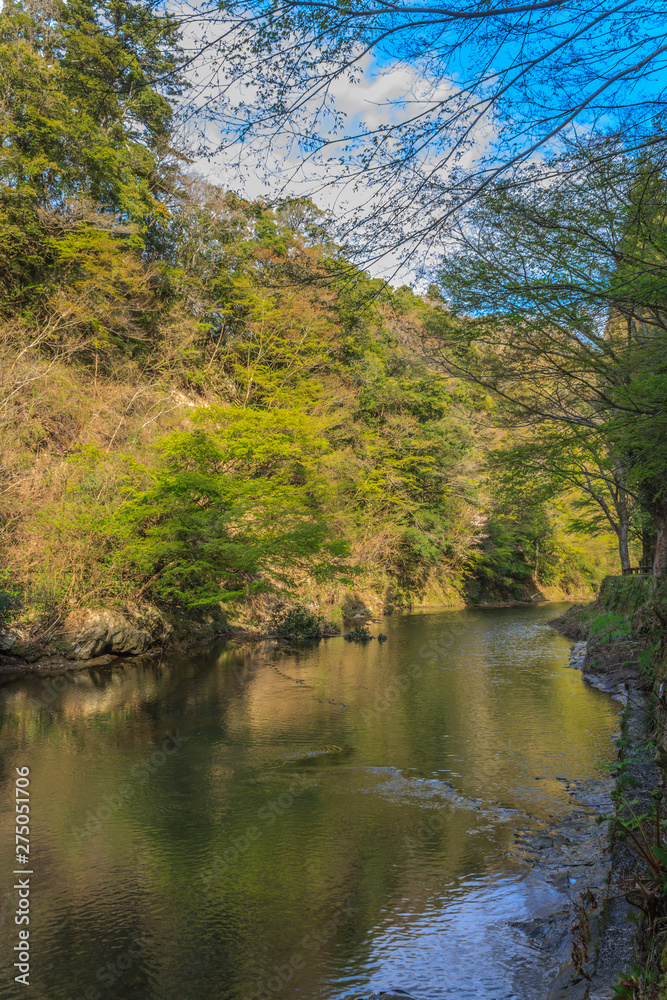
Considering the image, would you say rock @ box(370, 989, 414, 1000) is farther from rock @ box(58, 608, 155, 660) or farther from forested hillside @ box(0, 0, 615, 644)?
rock @ box(58, 608, 155, 660)

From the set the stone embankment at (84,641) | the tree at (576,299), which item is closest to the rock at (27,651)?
the stone embankment at (84,641)

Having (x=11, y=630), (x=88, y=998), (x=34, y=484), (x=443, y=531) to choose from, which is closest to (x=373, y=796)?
(x=88, y=998)

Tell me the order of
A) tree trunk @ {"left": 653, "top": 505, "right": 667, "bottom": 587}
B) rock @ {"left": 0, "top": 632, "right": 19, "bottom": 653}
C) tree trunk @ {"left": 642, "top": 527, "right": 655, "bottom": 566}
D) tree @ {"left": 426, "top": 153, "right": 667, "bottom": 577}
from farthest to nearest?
tree trunk @ {"left": 642, "top": 527, "right": 655, "bottom": 566}
rock @ {"left": 0, "top": 632, "right": 19, "bottom": 653}
tree trunk @ {"left": 653, "top": 505, "right": 667, "bottom": 587}
tree @ {"left": 426, "top": 153, "right": 667, "bottom": 577}

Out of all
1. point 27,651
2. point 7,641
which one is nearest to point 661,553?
point 27,651

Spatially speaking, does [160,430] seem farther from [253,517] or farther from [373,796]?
[373,796]

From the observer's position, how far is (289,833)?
5.34m

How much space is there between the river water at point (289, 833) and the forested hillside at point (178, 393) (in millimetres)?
4028

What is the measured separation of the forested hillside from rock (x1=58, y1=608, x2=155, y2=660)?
13.9 inches

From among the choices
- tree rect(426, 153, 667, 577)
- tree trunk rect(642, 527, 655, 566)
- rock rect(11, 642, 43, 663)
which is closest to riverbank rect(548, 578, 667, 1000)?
tree rect(426, 153, 667, 577)

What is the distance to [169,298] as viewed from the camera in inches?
848

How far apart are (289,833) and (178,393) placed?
16.3m

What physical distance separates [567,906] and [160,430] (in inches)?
585

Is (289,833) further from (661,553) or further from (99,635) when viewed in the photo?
(99,635)

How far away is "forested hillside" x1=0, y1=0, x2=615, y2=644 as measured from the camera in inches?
474
